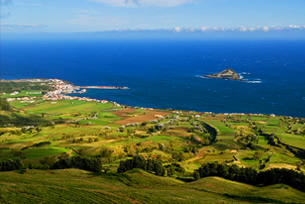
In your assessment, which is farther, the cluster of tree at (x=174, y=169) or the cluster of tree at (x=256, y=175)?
the cluster of tree at (x=174, y=169)

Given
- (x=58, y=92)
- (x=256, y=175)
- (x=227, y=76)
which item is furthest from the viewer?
(x=227, y=76)

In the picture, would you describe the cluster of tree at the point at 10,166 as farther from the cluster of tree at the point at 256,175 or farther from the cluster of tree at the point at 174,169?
the cluster of tree at the point at 256,175

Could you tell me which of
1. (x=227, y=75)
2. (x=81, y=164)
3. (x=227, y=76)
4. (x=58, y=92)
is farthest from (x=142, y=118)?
(x=227, y=75)

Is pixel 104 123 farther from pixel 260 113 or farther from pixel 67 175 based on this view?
pixel 260 113

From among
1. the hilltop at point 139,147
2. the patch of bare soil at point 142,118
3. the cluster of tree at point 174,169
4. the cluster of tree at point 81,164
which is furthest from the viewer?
the patch of bare soil at point 142,118

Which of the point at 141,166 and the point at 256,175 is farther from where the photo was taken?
the point at 141,166

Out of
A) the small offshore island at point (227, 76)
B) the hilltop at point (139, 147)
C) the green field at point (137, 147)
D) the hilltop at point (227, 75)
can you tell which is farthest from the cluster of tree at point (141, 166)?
the hilltop at point (227, 75)

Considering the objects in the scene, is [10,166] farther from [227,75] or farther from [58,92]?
[227,75]

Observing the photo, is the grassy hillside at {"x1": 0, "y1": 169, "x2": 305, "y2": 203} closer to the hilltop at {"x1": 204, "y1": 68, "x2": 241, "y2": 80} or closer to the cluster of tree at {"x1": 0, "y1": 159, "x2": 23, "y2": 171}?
the cluster of tree at {"x1": 0, "y1": 159, "x2": 23, "y2": 171}
